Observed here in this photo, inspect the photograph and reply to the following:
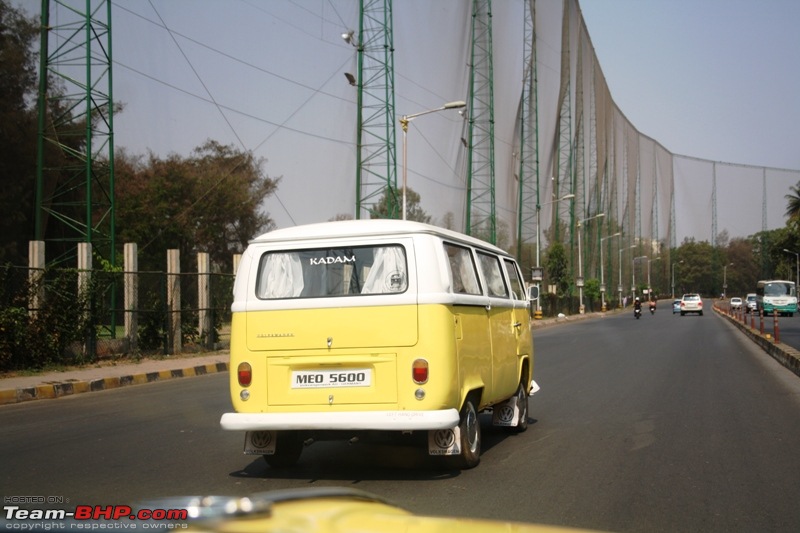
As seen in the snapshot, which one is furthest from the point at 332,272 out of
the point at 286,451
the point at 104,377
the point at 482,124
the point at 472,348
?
the point at 482,124

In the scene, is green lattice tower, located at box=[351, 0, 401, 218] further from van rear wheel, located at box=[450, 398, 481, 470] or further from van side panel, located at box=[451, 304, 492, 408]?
van rear wheel, located at box=[450, 398, 481, 470]

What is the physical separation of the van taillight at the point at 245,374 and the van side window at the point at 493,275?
Result: 239 cm

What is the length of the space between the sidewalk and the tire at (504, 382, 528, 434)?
7.65m

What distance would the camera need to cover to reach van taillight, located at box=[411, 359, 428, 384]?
229 inches

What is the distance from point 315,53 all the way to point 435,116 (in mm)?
9049

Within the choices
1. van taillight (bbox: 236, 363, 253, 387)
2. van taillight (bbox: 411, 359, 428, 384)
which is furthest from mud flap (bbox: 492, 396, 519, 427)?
van taillight (bbox: 236, 363, 253, 387)

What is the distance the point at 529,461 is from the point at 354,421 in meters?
1.87

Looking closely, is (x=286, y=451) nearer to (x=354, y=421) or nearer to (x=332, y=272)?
(x=354, y=421)

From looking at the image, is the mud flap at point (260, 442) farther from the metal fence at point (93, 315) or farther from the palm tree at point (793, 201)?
the palm tree at point (793, 201)

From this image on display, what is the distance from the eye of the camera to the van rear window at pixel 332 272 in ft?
Result: 20.3

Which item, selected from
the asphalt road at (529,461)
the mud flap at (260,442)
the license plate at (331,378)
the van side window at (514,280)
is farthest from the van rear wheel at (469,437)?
the van side window at (514,280)

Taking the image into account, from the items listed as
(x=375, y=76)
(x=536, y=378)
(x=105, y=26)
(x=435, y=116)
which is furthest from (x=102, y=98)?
(x=435, y=116)

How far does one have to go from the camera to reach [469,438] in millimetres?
6469

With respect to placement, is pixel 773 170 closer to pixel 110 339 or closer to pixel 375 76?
pixel 375 76
